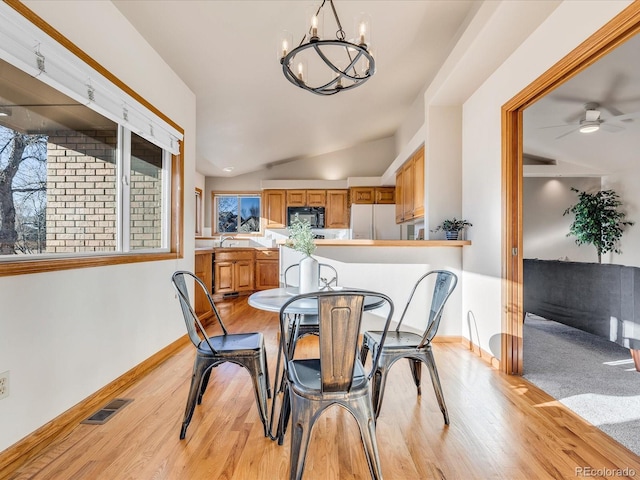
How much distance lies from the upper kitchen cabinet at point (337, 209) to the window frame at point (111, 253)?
151 inches

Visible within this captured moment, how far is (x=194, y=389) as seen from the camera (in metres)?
1.67

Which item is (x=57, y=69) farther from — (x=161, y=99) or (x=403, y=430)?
(x=403, y=430)

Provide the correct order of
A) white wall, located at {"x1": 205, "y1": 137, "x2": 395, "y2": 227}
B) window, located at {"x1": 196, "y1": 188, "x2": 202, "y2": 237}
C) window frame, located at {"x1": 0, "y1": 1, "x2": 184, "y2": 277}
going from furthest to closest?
white wall, located at {"x1": 205, "y1": 137, "x2": 395, "y2": 227}, window, located at {"x1": 196, "y1": 188, "x2": 202, "y2": 237}, window frame, located at {"x1": 0, "y1": 1, "x2": 184, "y2": 277}

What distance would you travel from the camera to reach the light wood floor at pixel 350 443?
1448mm

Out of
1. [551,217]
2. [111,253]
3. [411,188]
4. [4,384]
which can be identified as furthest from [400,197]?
[4,384]

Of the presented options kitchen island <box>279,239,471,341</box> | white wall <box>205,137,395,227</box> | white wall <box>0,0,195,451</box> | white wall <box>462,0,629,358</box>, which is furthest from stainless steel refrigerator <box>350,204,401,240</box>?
white wall <box>0,0,195,451</box>

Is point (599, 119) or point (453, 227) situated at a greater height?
point (599, 119)

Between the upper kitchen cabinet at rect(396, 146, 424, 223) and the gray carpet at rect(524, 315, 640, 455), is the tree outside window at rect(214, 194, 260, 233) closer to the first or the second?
the upper kitchen cabinet at rect(396, 146, 424, 223)

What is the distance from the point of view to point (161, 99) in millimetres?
2816

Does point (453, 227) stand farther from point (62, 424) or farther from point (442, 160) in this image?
point (62, 424)

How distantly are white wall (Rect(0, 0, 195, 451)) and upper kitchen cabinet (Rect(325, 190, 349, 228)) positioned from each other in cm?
409

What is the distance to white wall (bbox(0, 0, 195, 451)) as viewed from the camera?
5.05 feet

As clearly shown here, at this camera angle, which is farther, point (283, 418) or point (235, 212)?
point (235, 212)

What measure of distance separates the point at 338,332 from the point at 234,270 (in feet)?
15.5
